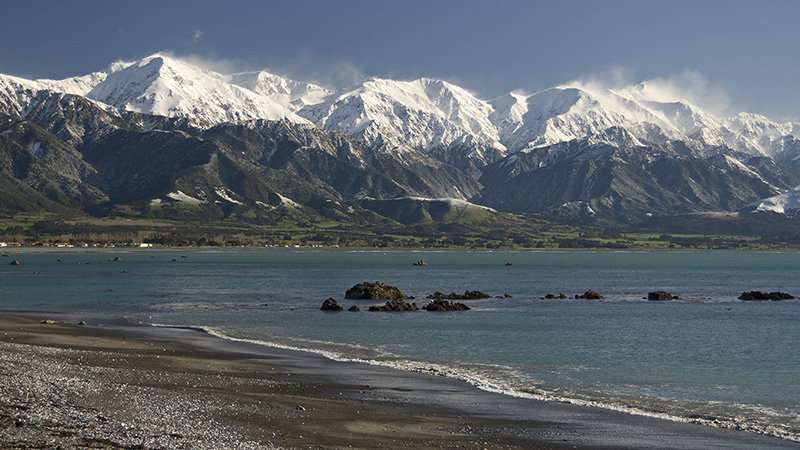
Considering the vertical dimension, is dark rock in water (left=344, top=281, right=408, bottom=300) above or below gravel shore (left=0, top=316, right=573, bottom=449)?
below

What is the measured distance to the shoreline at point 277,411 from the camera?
2634 cm

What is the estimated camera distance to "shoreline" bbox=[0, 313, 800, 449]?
86.4ft

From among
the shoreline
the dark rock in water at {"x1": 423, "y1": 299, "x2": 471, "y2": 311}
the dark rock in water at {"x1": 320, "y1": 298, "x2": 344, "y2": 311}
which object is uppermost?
the shoreline

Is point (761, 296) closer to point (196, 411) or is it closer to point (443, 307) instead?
point (443, 307)

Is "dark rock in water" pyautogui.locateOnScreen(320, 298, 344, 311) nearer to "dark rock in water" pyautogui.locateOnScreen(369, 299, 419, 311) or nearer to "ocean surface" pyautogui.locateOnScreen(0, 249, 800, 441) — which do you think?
"ocean surface" pyautogui.locateOnScreen(0, 249, 800, 441)

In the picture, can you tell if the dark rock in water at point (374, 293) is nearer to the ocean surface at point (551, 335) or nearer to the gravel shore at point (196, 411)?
the ocean surface at point (551, 335)

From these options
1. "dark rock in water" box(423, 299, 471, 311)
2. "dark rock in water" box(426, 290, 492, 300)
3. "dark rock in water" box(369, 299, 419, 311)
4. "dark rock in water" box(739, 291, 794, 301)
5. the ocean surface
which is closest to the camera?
the ocean surface

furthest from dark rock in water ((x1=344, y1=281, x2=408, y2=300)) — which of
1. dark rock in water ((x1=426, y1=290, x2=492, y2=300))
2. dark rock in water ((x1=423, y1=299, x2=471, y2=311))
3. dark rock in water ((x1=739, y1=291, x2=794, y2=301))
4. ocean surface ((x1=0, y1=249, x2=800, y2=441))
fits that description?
dark rock in water ((x1=739, y1=291, x2=794, y2=301))

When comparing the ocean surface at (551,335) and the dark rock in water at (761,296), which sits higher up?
the dark rock in water at (761,296)

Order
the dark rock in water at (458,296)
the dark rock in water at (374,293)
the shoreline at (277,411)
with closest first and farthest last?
the shoreline at (277,411), the dark rock in water at (374,293), the dark rock in water at (458,296)

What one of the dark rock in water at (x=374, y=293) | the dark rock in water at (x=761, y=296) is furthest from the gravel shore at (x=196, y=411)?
the dark rock in water at (x=761, y=296)

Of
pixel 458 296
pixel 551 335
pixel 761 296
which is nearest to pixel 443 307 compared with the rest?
pixel 458 296

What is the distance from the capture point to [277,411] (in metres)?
31.5

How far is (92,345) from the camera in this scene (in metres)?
52.1
